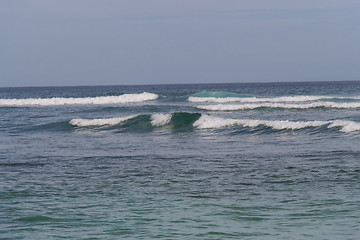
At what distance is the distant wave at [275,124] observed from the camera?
57.5 ft

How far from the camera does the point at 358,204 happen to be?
294 inches

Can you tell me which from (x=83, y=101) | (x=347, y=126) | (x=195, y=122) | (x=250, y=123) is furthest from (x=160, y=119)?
(x=83, y=101)

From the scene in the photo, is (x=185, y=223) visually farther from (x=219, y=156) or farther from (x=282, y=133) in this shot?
(x=282, y=133)

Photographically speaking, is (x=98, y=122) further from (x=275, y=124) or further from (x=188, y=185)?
(x=188, y=185)

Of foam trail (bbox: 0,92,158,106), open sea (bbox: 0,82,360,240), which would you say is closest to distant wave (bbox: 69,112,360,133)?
open sea (bbox: 0,82,360,240)

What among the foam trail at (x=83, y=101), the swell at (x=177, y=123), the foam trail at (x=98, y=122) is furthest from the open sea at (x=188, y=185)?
the foam trail at (x=83, y=101)

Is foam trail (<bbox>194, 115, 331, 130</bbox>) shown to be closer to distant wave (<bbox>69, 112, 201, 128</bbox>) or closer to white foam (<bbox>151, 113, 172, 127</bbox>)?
distant wave (<bbox>69, 112, 201, 128</bbox>)

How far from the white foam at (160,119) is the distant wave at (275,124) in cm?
157

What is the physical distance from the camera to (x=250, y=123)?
66.6 feet

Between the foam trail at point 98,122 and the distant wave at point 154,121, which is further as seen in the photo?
the foam trail at point 98,122

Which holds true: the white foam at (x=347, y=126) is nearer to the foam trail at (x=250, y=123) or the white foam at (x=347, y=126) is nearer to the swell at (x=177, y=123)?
the swell at (x=177, y=123)

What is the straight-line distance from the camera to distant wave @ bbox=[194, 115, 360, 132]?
57.5ft

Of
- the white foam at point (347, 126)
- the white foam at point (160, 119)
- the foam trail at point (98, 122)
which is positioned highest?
the white foam at point (347, 126)

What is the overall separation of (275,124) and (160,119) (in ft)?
21.1
